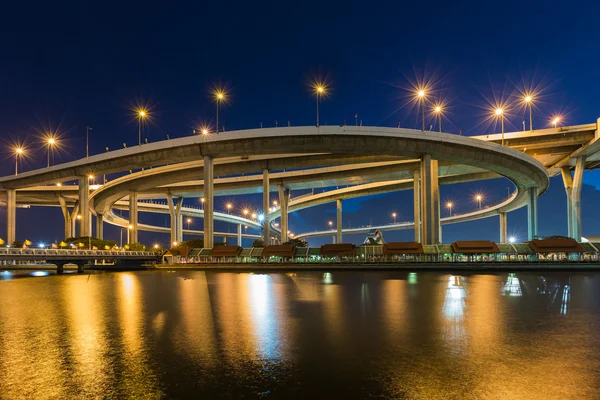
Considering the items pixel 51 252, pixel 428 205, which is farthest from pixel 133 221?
pixel 428 205

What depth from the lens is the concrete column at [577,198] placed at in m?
59.4

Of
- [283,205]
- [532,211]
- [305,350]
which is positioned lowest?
[305,350]

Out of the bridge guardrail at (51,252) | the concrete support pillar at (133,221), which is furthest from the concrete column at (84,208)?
the bridge guardrail at (51,252)

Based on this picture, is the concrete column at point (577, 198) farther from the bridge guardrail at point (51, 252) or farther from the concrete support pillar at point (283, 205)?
the bridge guardrail at point (51, 252)

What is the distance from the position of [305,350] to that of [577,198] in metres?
70.1

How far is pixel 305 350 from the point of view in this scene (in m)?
7.56

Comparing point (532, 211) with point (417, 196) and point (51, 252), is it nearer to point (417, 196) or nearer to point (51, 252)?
point (417, 196)

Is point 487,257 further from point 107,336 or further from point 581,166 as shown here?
point 107,336

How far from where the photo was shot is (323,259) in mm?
42062

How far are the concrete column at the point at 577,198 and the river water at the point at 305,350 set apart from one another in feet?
187

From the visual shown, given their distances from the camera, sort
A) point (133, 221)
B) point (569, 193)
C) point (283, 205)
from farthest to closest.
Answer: point (283, 205) < point (133, 221) < point (569, 193)

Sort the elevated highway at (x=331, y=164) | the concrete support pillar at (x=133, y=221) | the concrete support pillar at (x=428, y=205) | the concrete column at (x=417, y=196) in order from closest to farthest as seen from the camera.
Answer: the elevated highway at (x=331, y=164) < the concrete support pillar at (x=428, y=205) < the concrete column at (x=417, y=196) < the concrete support pillar at (x=133, y=221)

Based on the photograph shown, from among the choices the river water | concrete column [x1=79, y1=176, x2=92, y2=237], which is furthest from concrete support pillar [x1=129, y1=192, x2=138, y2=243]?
→ the river water

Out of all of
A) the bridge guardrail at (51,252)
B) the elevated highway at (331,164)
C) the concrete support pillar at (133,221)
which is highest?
the elevated highway at (331,164)
